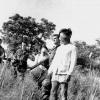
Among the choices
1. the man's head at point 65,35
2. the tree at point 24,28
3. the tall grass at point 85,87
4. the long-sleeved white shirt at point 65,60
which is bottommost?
the tall grass at point 85,87

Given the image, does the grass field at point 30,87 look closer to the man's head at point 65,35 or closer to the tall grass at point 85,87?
the tall grass at point 85,87

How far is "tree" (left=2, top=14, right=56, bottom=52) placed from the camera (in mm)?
35562

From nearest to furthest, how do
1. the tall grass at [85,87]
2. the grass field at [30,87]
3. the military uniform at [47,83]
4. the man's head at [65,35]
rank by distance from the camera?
the man's head at [65,35], the military uniform at [47,83], the grass field at [30,87], the tall grass at [85,87]

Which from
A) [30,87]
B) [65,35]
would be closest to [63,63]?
[65,35]

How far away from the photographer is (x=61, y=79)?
152 inches

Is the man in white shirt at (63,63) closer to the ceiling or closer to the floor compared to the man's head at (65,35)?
closer to the floor

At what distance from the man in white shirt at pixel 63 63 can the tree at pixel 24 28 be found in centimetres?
3073

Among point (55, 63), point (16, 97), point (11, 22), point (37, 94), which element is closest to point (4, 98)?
point (16, 97)

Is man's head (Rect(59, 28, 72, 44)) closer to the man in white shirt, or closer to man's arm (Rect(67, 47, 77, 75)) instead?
the man in white shirt

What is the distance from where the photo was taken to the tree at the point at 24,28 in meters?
35.6

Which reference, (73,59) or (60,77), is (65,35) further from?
(60,77)

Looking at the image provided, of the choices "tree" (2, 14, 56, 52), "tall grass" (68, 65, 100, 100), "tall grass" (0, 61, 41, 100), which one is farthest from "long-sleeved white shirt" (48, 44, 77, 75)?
"tree" (2, 14, 56, 52)

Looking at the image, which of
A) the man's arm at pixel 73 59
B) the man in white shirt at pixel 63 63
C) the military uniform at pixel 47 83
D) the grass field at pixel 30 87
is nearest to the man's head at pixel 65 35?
the man in white shirt at pixel 63 63

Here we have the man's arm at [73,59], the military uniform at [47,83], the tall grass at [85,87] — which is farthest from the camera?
the tall grass at [85,87]
